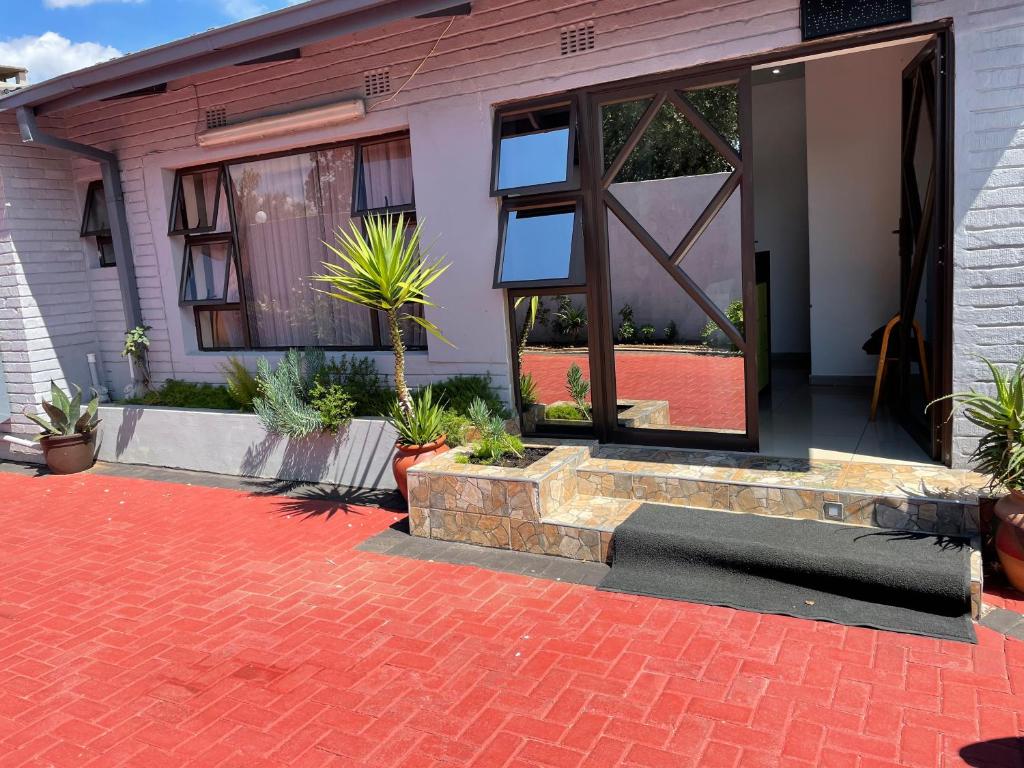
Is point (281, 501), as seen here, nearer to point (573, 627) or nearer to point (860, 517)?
point (573, 627)

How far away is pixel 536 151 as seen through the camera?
579 cm

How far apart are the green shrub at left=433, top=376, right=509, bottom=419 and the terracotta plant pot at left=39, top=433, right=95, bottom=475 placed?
4.15m

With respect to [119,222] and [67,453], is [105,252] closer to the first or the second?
[119,222]

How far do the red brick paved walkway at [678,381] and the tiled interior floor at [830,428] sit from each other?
16.6 inches

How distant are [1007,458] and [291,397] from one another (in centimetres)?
508

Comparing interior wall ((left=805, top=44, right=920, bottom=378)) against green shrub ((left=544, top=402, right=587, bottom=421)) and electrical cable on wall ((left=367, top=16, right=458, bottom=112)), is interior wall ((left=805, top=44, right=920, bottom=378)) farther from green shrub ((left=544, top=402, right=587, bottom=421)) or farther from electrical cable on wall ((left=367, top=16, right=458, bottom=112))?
electrical cable on wall ((left=367, top=16, right=458, bottom=112))

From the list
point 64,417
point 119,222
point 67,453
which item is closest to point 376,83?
point 119,222

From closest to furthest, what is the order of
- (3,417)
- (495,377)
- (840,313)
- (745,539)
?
(745,539), (495,377), (840,313), (3,417)

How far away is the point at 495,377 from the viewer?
6.29 meters

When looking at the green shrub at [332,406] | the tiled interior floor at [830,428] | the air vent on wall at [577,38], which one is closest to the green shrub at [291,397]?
the green shrub at [332,406]

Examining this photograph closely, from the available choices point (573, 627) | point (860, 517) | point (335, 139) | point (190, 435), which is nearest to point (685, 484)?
point (860, 517)

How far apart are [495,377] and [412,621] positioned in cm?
259

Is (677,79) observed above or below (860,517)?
above

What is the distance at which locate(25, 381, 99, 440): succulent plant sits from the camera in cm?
788
